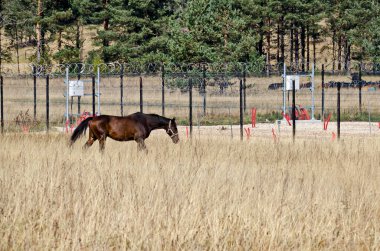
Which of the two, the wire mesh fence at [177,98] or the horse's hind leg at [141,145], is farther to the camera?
the wire mesh fence at [177,98]

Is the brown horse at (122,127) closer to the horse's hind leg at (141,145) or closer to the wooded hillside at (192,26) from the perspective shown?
the horse's hind leg at (141,145)

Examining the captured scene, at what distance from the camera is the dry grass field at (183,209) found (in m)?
7.32

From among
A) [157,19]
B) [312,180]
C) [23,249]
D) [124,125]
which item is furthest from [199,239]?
[157,19]

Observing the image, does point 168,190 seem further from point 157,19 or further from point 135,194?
point 157,19

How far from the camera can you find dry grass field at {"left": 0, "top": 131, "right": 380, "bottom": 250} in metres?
7.32

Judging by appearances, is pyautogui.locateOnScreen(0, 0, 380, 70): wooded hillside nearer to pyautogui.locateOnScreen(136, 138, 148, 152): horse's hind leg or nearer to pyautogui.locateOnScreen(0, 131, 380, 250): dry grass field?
pyautogui.locateOnScreen(136, 138, 148, 152): horse's hind leg

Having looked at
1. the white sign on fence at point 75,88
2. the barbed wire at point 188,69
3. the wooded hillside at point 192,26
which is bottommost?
the white sign on fence at point 75,88

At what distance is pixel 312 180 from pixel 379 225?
3.31 metres

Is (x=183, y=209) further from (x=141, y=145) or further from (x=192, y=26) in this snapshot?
(x=192, y=26)

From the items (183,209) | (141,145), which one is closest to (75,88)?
(141,145)

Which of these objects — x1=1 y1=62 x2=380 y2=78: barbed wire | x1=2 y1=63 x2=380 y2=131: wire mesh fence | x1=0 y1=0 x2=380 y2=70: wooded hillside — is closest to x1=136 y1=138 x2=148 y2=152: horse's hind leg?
x1=2 y1=63 x2=380 y2=131: wire mesh fence

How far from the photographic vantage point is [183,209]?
793 cm

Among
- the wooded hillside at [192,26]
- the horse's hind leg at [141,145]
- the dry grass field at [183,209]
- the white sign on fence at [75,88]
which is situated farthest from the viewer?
the wooded hillside at [192,26]

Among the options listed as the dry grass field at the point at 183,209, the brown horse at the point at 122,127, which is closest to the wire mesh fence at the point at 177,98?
the brown horse at the point at 122,127
